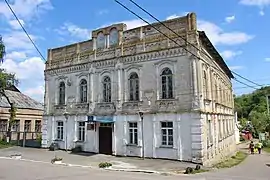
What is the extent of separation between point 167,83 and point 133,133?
4487 millimetres

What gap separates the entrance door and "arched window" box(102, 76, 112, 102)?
2065 mm

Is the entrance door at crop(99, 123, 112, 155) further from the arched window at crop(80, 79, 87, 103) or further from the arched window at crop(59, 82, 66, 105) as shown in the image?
the arched window at crop(59, 82, 66, 105)

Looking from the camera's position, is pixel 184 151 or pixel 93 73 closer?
pixel 184 151

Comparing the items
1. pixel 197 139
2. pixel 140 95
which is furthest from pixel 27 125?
pixel 197 139

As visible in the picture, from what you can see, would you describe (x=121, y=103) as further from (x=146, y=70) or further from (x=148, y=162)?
(x=148, y=162)

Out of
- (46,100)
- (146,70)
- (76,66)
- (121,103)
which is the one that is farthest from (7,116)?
(146,70)

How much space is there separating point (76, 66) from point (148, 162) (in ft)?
36.6

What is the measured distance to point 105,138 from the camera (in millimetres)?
22656

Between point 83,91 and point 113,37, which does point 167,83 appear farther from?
A: point 83,91

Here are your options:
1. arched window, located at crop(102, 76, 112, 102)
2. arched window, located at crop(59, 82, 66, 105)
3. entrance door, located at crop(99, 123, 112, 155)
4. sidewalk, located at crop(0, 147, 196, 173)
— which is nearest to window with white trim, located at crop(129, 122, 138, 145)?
sidewalk, located at crop(0, 147, 196, 173)

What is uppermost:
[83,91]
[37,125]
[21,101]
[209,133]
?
[21,101]

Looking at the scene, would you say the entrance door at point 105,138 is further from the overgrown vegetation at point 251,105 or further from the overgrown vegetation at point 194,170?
the overgrown vegetation at point 251,105

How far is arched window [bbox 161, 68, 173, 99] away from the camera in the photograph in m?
19.8

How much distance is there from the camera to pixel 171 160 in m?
18.7
